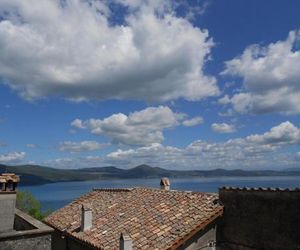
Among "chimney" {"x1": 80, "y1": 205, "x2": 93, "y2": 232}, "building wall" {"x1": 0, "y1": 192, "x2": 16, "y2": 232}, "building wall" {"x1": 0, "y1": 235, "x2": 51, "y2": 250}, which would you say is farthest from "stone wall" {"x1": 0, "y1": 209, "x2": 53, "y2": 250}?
"chimney" {"x1": 80, "y1": 205, "x2": 93, "y2": 232}

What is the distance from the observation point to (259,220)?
1666cm

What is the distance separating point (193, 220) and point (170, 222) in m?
1.27

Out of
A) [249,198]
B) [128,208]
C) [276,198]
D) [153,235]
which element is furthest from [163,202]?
[276,198]

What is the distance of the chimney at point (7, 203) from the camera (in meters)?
12.8

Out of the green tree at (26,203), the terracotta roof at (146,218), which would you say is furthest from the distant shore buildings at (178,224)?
the green tree at (26,203)

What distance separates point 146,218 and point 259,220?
5.80 metres

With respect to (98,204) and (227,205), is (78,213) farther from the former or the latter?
(227,205)

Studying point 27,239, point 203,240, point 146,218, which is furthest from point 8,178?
point 203,240

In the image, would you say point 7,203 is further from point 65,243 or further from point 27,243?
point 65,243

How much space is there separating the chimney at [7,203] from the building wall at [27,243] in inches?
90.1

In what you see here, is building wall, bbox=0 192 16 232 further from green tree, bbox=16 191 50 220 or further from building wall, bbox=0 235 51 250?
green tree, bbox=16 191 50 220

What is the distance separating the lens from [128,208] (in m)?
22.8

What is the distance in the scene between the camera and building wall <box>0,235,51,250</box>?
1055 cm

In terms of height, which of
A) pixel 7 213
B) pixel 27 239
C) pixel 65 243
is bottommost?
pixel 65 243
